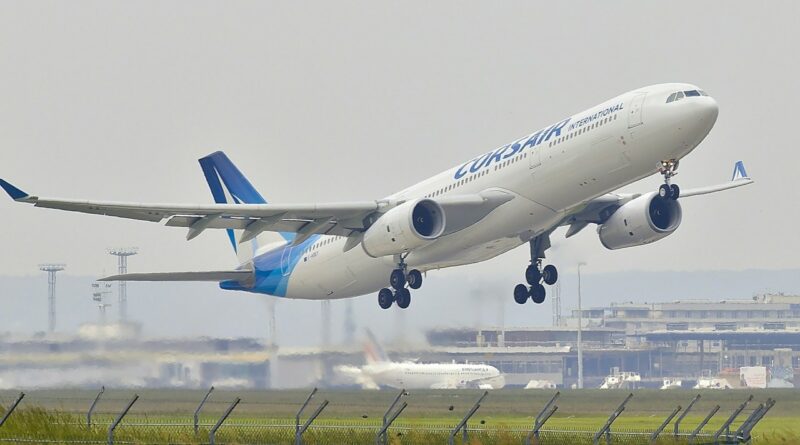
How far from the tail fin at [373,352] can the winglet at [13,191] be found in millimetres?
17051

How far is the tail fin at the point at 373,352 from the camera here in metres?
52.0

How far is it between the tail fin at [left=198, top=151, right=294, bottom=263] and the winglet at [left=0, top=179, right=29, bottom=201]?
1690cm

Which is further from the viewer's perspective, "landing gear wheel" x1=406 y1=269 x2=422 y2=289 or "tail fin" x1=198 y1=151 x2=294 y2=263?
"tail fin" x1=198 y1=151 x2=294 y2=263

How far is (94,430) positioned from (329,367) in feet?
73.5

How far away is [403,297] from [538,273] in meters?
5.40

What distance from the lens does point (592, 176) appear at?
4047 cm

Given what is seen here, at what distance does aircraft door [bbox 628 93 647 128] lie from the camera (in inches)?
1551

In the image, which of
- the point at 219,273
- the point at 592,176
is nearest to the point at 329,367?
the point at 219,273

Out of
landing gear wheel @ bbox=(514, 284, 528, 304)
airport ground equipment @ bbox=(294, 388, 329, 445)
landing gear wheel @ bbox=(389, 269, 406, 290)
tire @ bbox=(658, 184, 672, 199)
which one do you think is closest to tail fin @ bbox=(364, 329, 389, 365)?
landing gear wheel @ bbox=(514, 284, 528, 304)

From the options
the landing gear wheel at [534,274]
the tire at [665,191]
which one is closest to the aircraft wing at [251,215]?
the landing gear wheel at [534,274]

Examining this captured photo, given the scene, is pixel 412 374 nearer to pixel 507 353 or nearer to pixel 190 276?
pixel 190 276

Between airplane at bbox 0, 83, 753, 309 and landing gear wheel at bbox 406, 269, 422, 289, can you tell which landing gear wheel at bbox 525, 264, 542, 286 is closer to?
airplane at bbox 0, 83, 753, 309

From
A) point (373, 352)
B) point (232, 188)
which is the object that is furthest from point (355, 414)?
point (232, 188)

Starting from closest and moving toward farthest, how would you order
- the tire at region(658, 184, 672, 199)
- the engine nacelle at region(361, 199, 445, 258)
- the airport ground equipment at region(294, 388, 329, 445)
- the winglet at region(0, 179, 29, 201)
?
the airport ground equipment at region(294, 388, 329, 445) < the winglet at region(0, 179, 29, 201) < the tire at region(658, 184, 672, 199) < the engine nacelle at region(361, 199, 445, 258)
